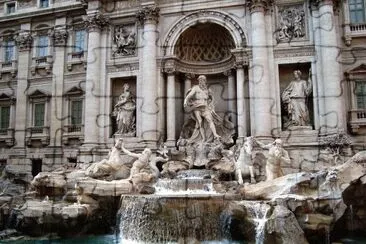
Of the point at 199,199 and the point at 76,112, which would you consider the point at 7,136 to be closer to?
the point at 76,112

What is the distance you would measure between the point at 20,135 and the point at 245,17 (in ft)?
47.3

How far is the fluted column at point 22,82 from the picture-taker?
22.7m

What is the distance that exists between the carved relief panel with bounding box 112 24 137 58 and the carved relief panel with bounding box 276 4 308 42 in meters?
7.24

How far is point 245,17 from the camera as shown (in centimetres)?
1828

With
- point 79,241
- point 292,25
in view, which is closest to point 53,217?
point 79,241

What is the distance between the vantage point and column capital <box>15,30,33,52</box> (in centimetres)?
2323

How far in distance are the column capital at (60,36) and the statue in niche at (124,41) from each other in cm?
402

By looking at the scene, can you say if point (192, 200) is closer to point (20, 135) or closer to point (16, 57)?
point (20, 135)

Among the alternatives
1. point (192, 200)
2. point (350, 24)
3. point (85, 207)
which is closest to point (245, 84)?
point (350, 24)

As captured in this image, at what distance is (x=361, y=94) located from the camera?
58.0 ft

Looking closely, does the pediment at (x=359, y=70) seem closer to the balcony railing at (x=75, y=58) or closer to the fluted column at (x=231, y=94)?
the fluted column at (x=231, y=94)

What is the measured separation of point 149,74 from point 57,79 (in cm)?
675
